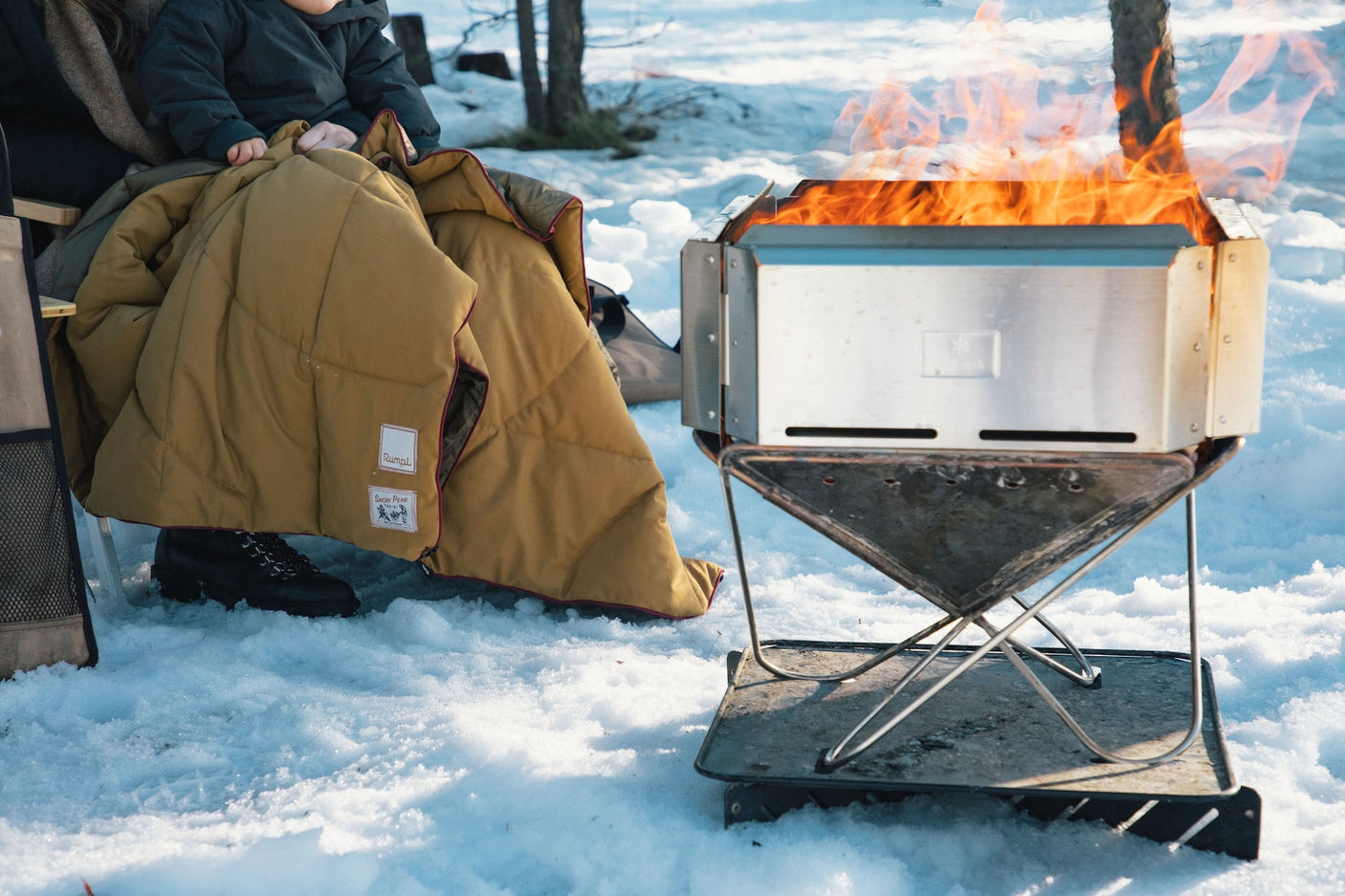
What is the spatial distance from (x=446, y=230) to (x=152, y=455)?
2.58 feet

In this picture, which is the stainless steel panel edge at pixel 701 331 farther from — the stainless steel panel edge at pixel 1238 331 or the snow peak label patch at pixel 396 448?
the snow peak label patch at pixel 396 448

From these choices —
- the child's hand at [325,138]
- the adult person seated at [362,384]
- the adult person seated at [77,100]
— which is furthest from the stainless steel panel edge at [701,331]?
the child's hand at [325,138]

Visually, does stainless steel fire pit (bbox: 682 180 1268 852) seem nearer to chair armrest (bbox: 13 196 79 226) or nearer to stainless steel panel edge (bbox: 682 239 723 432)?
stainless steel panel edge (bbox: 682 239 723 432)

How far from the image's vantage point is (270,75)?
9.93 feet

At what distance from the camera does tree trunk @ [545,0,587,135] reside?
8.88 m

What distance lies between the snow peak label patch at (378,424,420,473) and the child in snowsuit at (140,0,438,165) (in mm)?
836

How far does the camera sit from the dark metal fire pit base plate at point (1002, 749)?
1697mm

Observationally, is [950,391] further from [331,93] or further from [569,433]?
[331,93]

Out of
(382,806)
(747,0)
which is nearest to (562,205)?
(382,806)

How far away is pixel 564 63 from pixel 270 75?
6.25 m

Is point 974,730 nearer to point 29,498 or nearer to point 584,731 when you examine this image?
point 584,731

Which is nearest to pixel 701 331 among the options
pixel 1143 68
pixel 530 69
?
pixel 1143 68

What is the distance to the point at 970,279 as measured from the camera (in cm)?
153

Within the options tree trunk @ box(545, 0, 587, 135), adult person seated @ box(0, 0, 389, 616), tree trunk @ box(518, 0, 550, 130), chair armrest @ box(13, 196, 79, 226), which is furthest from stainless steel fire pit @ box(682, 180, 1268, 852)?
tree trunk @ box(518, 0, 550, 130)
